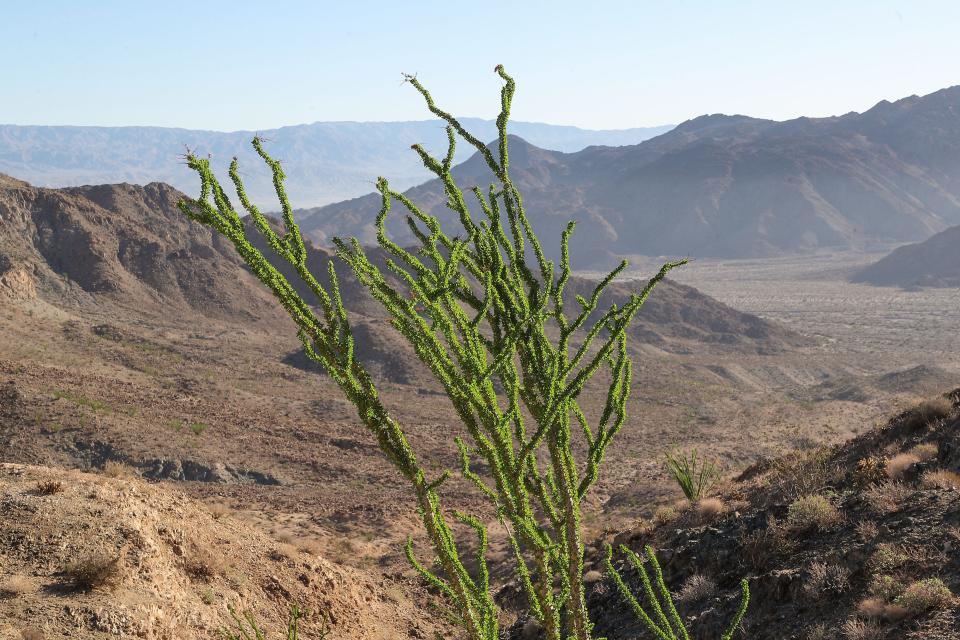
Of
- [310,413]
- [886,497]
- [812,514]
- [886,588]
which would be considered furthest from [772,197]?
[886,588]

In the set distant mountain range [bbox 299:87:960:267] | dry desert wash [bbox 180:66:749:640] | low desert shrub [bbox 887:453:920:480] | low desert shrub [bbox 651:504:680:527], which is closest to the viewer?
dry desert wash [bbox 180:66:749:640]

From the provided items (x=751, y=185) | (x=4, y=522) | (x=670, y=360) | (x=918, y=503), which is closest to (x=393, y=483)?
(x=4, y=522)

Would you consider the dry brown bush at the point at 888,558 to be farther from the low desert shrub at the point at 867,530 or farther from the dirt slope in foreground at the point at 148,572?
the dirt slope in foreground at the point at 148,572

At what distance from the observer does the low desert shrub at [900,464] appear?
32.0 feet

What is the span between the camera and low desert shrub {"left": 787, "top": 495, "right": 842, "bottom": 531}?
8.78 m

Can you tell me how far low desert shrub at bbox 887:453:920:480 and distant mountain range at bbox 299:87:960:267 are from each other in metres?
97.7

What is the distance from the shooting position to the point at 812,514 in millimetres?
8961

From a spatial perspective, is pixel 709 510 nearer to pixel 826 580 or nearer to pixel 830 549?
pixel 830 549

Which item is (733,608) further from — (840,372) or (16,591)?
(840,372)

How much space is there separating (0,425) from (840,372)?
40.3 meters

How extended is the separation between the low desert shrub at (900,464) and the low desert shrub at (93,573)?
964cm

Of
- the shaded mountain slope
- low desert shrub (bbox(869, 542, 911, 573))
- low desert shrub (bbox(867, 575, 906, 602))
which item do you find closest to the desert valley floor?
the shaded mountain slope

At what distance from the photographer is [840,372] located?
1633 inches

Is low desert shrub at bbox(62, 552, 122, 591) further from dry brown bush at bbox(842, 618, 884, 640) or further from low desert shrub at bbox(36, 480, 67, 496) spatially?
dry brown bush at bbox(842, 618, 884, 640)
